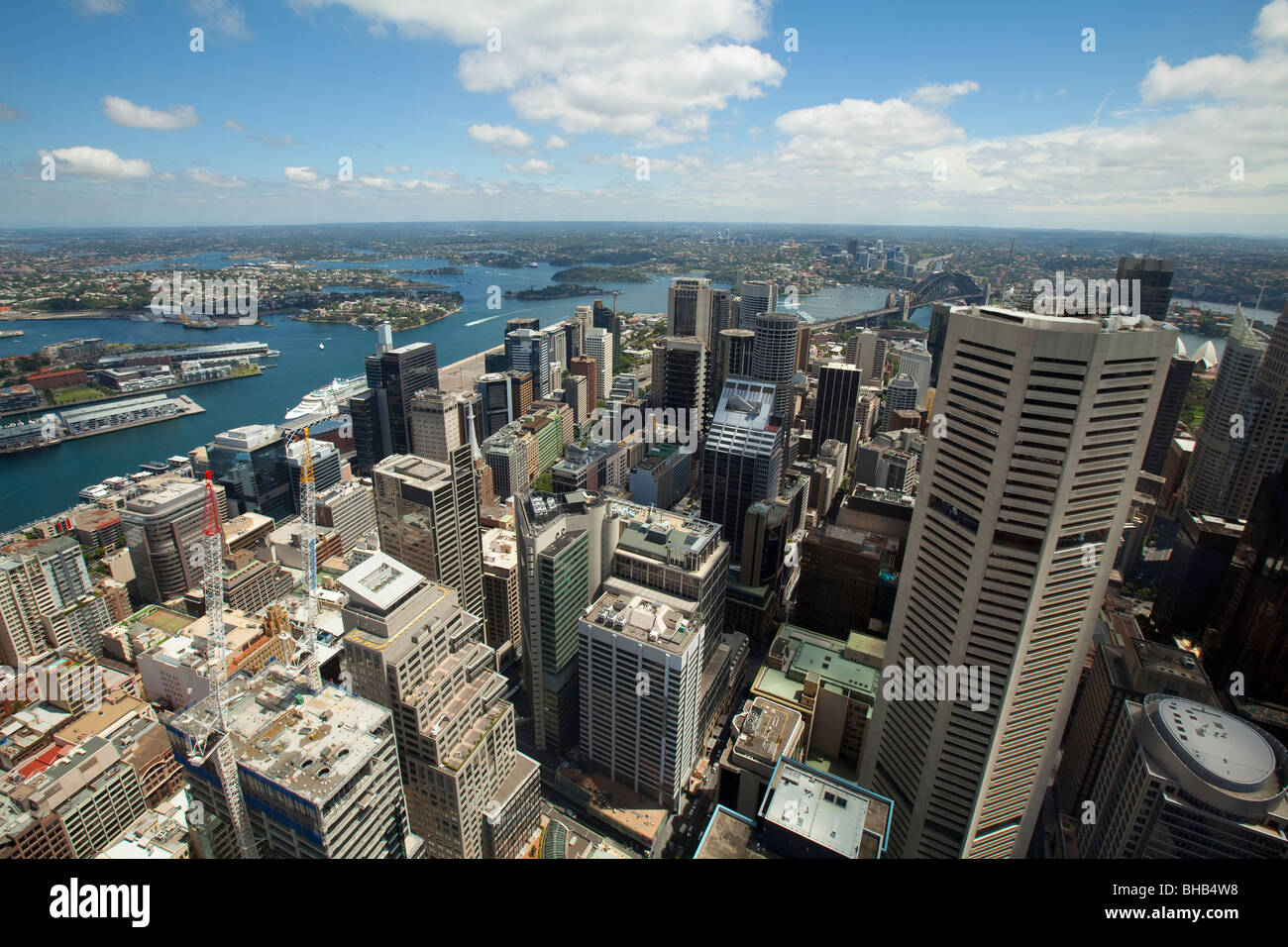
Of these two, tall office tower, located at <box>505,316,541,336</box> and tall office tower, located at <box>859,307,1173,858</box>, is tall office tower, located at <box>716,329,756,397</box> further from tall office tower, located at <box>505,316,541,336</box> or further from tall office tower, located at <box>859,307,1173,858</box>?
tall office tower, located at <box>859,307,1173,858</box>

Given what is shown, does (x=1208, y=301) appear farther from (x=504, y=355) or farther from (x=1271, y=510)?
(x=504, y=355)

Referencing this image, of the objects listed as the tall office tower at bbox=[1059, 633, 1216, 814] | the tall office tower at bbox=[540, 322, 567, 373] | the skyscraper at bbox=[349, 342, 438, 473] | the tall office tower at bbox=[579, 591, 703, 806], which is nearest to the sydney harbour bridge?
the tall office tower at bbox=[540, 322, 567, 373]

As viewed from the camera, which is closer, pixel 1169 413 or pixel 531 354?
pixel 1169 413

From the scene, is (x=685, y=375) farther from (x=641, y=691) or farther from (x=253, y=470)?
(x=641, y=691)

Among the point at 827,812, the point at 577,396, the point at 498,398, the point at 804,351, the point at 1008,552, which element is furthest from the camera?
the point at 804,351

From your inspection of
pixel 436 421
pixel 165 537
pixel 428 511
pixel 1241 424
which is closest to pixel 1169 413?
pixel 1241 424

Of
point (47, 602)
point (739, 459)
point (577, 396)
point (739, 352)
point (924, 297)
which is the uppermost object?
point (924, 297)
